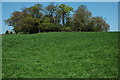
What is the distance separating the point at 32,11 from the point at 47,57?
2202 inches

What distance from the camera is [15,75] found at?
26.6 ft

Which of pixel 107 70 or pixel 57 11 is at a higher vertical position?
pixel 57 11

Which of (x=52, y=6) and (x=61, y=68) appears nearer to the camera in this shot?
(x=61, y=68)

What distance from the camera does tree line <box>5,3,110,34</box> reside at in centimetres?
6241

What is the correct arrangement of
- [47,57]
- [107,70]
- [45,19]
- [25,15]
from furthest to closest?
[25,15], [45,19], [47,57], [107,70]

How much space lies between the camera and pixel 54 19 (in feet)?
213

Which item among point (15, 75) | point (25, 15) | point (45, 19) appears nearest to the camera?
point (15, 75)

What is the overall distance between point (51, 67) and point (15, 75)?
7.51 feet

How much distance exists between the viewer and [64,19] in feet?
220

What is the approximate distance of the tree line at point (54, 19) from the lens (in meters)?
62.4

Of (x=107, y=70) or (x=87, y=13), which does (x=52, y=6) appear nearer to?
(x=87, y=13)

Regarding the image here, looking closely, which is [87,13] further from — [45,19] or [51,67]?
[51,67]

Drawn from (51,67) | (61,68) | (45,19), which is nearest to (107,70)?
(61,68)

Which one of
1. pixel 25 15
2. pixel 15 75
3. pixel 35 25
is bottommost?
pixel 15 75
